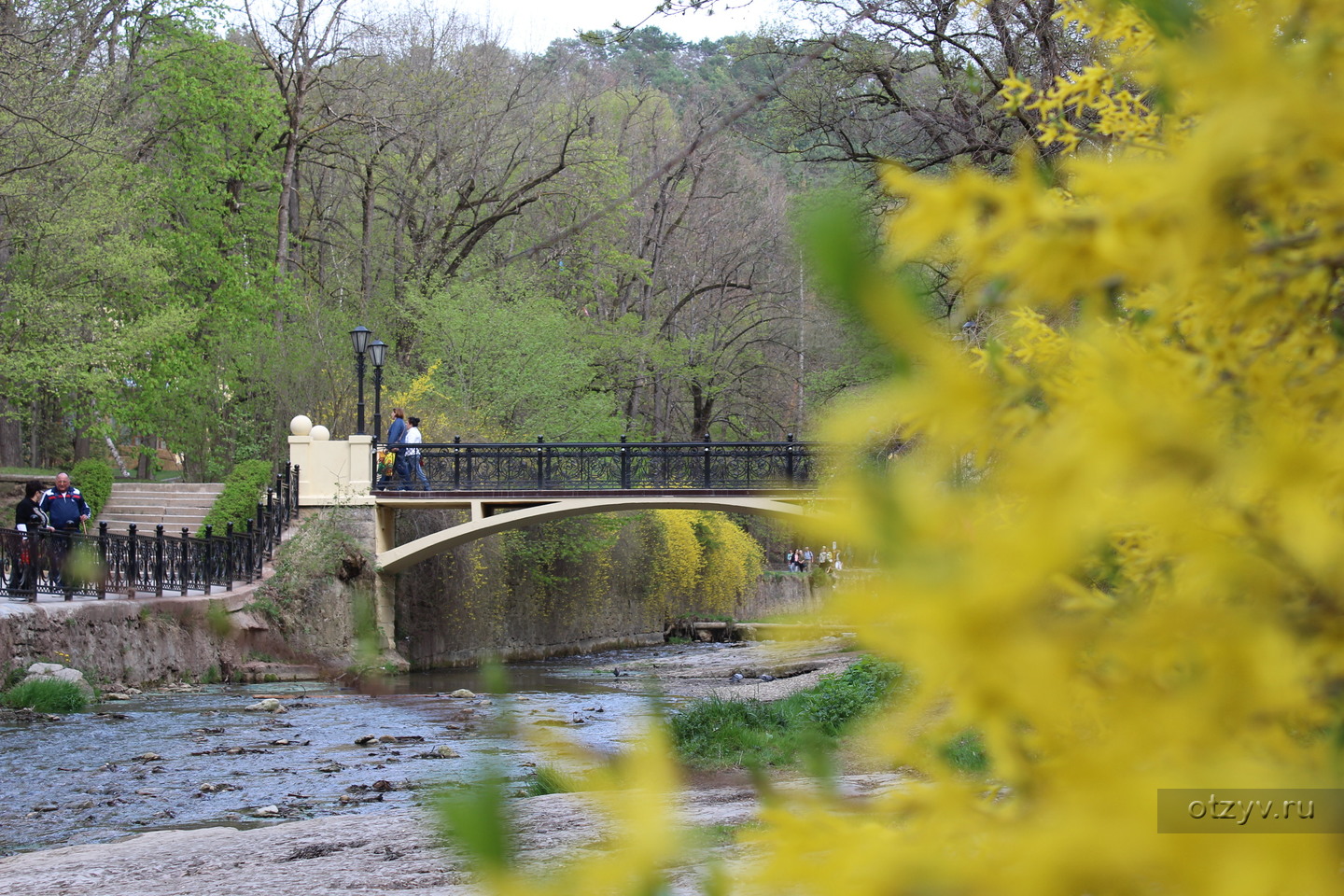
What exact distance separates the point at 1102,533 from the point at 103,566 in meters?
16.0

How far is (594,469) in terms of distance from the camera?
22109 millimetres

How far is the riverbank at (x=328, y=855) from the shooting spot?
14.1ft

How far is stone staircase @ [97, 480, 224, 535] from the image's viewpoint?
22.2 meters

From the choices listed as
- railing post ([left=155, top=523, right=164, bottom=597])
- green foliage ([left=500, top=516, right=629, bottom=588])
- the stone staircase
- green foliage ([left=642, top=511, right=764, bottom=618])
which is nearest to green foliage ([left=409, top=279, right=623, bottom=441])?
green foliage ([left=500, top=516, right=629, bottom=588])

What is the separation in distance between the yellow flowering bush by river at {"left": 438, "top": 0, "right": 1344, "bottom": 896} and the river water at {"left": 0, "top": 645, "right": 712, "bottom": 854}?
430cm

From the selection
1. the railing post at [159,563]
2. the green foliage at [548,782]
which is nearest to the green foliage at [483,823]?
the green foliage at [548,782]

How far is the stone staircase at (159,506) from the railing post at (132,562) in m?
6.25

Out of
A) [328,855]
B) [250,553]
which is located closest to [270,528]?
[250,553]

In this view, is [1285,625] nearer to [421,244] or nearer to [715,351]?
[421,244]

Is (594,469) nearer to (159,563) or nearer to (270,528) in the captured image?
(270,528)

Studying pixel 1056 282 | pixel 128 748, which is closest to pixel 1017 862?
pixel 1056 282

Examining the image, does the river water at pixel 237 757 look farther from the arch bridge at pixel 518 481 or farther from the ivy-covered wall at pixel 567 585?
the ivy-covered wall at pixel 567 585

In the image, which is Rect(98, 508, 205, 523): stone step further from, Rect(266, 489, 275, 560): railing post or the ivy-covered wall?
the ivy-covered wall

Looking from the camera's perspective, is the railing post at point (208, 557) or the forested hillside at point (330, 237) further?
the forested hillside at point (330, 237)
